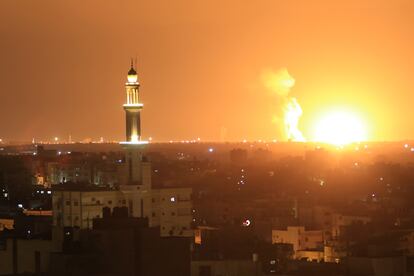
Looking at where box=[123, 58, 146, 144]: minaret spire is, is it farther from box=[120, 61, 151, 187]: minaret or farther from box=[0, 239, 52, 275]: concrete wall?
box=[0, 239, 52, 275]: concrete wall

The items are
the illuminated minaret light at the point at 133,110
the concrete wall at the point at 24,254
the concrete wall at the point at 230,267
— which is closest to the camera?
the concrete wall at the point at 24,254

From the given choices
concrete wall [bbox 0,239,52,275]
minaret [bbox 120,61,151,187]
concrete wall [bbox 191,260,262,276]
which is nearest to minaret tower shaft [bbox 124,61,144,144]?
minaret [bbox 120,61,151,187]

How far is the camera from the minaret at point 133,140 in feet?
143

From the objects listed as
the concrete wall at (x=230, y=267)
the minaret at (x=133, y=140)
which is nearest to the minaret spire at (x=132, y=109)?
the minaret at (x=133, y=140)

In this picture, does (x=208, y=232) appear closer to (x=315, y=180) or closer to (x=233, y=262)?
(x=233, y=262)

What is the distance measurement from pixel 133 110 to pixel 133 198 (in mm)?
2584

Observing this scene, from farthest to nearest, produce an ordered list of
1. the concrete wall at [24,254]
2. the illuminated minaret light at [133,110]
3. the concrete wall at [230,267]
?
the illuminated minaret light at [133,110]
the concrete wall at [230,267]
the concrete wall at [24,254]

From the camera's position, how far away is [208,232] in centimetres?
4362

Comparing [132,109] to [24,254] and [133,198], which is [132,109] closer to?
[133,198]

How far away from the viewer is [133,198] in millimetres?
44688

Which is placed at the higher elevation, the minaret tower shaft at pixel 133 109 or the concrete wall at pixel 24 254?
the minaret tower shaft at pixel 133 109

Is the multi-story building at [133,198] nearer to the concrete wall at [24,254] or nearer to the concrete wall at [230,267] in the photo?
the concrete wall at [230,267]

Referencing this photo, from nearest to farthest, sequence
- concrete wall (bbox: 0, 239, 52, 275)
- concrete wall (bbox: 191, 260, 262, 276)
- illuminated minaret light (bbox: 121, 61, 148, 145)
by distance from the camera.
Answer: concrete wall (bbox: 0, 239, 52, 275) → concrete wall (bbox: 191, 260, 262, 276) → illuminated minaret light (bbox: 121, 61, 148, 145)

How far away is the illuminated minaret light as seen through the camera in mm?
43375
